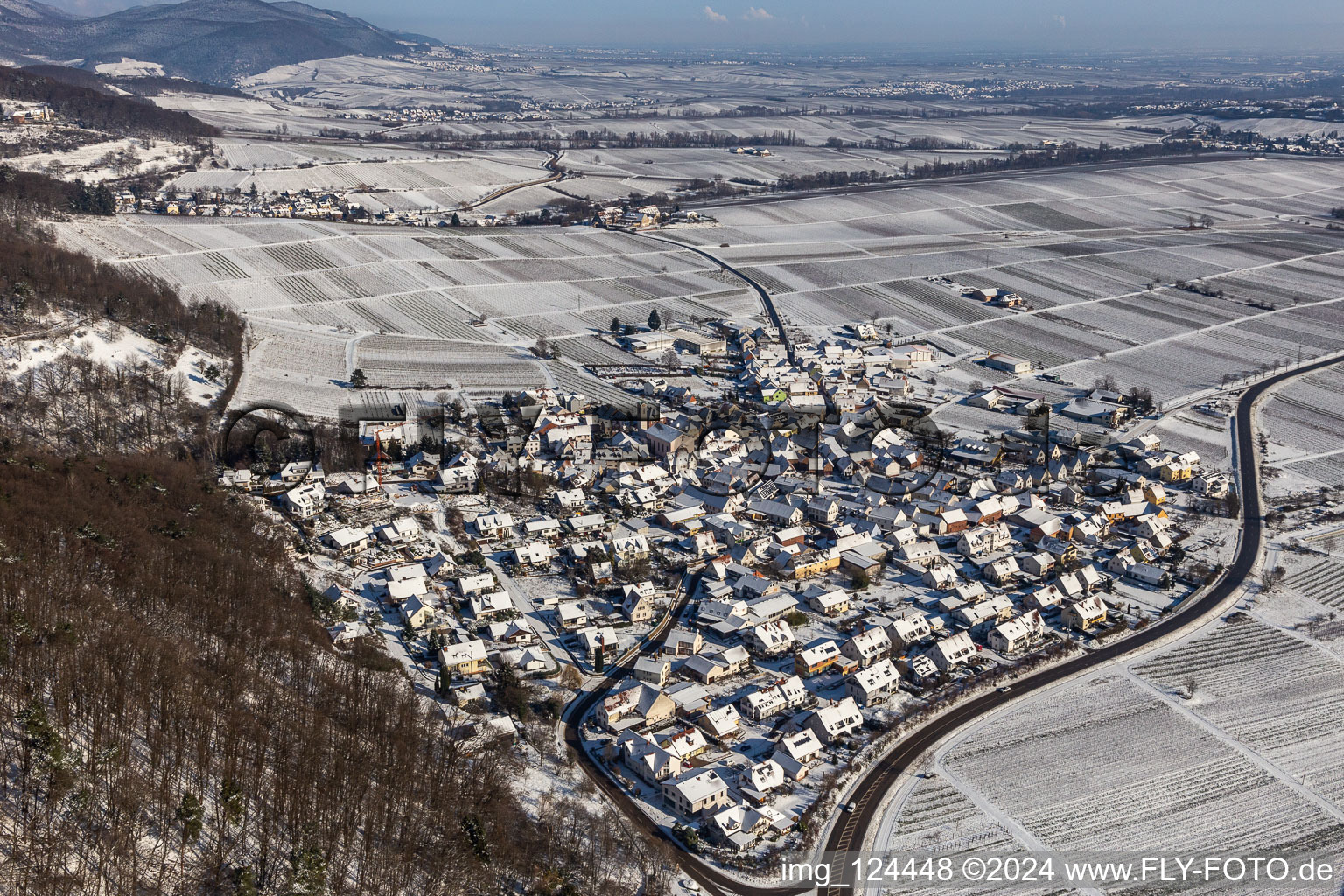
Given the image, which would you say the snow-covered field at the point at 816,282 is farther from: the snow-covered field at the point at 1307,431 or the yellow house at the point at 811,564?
the yellow house at the point at 811,564

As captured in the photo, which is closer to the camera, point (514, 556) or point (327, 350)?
Answer: point (514, 556)

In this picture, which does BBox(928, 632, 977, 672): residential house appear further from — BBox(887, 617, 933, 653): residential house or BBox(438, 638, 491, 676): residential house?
BBox(438, 638, 491, 676): residential house

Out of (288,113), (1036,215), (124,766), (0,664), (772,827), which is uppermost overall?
(288,113)

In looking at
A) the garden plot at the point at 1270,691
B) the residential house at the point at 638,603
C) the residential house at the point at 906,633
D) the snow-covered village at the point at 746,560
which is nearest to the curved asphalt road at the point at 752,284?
the snow-covered village at the point at 746,560

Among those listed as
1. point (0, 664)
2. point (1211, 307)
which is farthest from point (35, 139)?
point (1211, 307)

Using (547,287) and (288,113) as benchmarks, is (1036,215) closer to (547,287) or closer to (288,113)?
(547,287)

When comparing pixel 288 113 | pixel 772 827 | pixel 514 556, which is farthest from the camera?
pixel 288 113

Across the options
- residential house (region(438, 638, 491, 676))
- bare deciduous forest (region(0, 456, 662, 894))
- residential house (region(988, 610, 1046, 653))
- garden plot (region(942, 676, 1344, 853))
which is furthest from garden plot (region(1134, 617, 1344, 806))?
residential house (region(438, 638, 491, 676))
